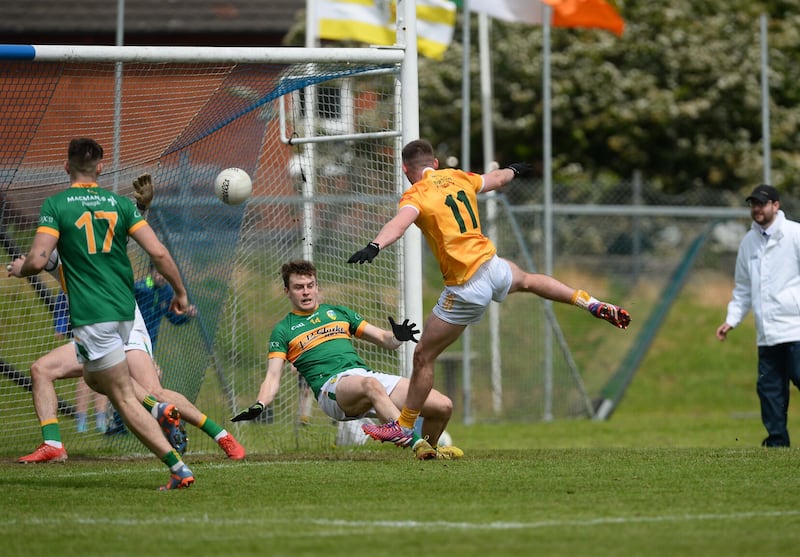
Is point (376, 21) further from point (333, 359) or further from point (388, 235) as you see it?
point (388, 235)

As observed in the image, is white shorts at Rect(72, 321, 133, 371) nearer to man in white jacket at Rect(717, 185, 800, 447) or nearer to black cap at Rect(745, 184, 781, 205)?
man in white jacket at Rect(717, 185, 800, 447)

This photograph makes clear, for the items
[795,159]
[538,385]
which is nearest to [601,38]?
[795,159]

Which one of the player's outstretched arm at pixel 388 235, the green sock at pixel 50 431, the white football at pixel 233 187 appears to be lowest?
the green sock at pixel 50 431

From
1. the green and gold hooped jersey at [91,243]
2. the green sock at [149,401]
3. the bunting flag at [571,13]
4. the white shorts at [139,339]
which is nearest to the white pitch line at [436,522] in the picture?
the green and gold hooped jersey at [91,243]

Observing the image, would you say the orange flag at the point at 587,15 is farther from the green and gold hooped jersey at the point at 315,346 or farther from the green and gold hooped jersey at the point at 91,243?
the green and gold hooped jersey at the point at 91,243

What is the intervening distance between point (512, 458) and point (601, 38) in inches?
748

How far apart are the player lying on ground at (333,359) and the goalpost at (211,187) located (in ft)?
3.60

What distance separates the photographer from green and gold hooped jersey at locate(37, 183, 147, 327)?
7.61 m

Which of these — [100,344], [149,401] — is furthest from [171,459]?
[149,401]

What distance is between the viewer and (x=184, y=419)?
9.84 meters

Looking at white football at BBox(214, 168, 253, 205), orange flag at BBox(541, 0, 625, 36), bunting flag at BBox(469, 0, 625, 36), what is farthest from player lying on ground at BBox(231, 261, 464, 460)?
orange flag at BBox(541, 0, 625, 36)

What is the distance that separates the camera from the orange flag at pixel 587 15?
18.8 m

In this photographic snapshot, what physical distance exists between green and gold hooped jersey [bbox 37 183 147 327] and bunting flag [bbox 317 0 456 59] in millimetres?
9839

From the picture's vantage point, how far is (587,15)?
1888 cm
